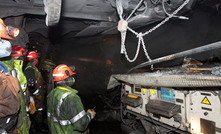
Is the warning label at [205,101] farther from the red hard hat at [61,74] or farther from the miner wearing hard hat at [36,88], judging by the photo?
the miner wearing hard hat at [36,88]

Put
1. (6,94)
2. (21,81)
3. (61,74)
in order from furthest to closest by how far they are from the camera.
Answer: (21,81) → (61,74) → (6,94)

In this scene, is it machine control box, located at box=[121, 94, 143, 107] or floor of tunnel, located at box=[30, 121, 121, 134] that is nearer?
machine control box, located at box=[121, 94, 143, 107]

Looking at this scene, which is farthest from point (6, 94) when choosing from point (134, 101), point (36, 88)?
point (36, 88)

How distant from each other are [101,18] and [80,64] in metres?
5.61

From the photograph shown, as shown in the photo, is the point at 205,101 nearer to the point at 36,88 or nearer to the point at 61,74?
the point at 61,74

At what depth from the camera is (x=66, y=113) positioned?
212 centimetres

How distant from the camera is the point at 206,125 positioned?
202 cm

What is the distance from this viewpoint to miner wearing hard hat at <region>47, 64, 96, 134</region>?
2059 millimetres

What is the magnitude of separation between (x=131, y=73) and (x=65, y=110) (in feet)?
7.43

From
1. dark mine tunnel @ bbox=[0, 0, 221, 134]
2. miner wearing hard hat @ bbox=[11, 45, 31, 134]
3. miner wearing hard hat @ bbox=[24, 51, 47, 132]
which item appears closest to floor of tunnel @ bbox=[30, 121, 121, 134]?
dark mine tunnel @ bbox=[0, 0, 221, 134]

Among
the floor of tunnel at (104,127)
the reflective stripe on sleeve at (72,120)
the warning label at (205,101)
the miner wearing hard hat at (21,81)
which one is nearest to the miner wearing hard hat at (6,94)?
the miner wearing hard hat at (21,81)

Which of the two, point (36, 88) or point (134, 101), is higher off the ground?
point (36, 88)

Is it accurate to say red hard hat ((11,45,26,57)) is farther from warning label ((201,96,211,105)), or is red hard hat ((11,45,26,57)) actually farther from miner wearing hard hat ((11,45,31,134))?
warning label ((201,96,211,105))

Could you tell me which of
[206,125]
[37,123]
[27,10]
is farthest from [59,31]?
[206,125]
